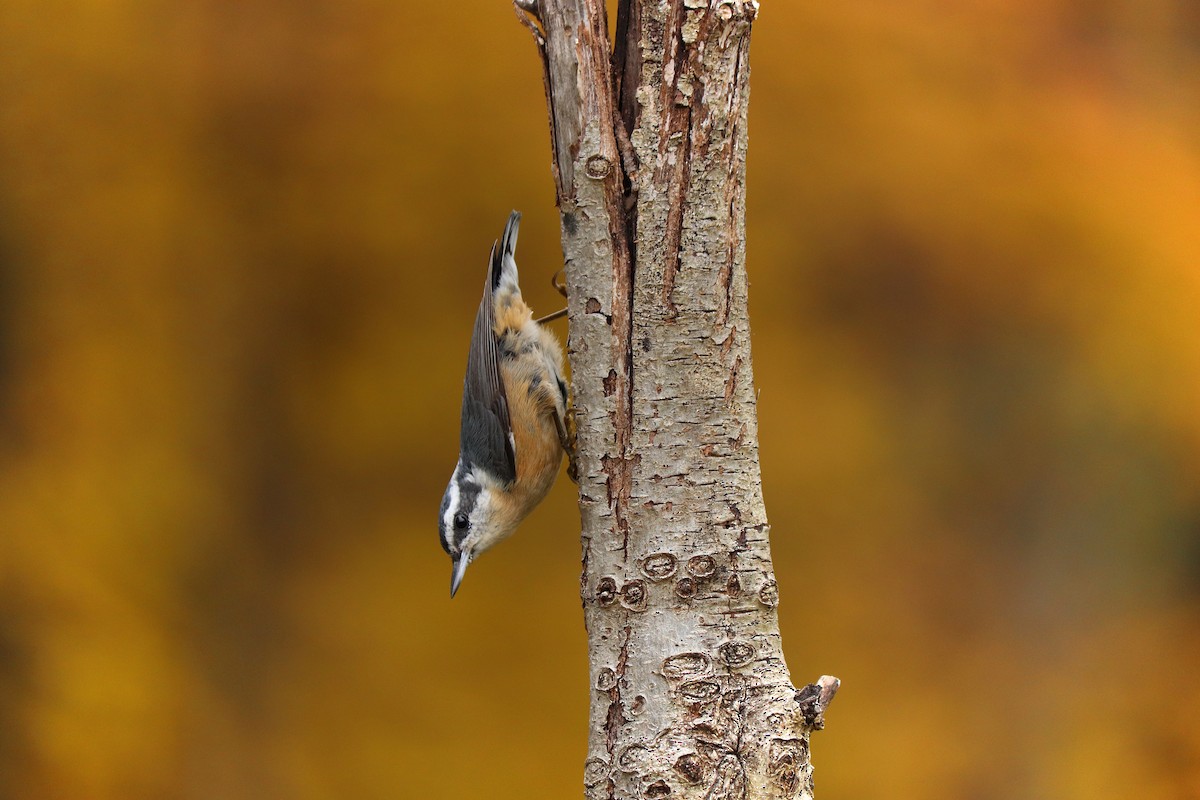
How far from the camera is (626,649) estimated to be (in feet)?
5.64

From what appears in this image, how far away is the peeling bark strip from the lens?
1.67m

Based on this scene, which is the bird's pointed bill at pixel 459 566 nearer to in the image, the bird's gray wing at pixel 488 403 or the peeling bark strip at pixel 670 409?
the bird's gray wing at pixel 488 403

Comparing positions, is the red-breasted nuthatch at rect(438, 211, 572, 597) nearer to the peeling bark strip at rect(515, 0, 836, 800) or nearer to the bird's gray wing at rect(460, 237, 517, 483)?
the bird's gray wing at rect(460, 237, 517, 483)

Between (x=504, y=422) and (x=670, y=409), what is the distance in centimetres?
81

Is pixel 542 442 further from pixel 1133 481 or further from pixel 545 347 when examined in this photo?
pixel 1133 481

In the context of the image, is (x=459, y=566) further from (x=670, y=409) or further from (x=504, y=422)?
(x=670, y=409)

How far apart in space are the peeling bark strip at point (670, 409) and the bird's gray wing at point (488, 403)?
28.6 inches

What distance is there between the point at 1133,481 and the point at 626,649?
2.07m

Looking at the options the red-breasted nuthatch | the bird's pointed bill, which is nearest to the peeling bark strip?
the red-breasted nuthatch

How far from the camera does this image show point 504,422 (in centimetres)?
242

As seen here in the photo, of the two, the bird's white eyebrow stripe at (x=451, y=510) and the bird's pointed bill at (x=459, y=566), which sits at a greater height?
the bird's white eyebrow stripe at (x=451, y=510)

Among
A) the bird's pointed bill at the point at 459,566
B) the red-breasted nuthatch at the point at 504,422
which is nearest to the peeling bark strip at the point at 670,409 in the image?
the red-breasted nuthatch at the point at 504,422

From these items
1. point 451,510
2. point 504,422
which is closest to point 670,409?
point 504,422

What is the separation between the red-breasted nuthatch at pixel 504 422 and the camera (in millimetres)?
2416
